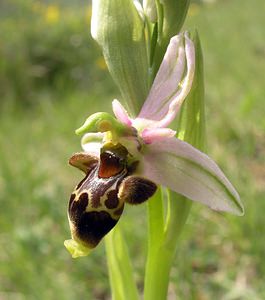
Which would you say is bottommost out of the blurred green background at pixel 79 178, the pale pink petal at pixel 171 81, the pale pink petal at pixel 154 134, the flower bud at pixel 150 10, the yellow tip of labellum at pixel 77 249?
the blurred green background at pixel 79 178

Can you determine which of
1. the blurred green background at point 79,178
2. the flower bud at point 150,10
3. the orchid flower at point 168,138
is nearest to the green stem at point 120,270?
the blurred green background at point 79,178

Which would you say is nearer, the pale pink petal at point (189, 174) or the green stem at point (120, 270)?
the pale pink petal at point (189, 174)

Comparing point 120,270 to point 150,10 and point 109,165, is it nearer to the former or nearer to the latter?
point 109,165

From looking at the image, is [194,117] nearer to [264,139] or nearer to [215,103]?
[264,139]

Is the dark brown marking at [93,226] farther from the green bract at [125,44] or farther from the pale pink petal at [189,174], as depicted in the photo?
the green bract at [125,44]

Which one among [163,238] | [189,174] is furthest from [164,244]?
[189,174]

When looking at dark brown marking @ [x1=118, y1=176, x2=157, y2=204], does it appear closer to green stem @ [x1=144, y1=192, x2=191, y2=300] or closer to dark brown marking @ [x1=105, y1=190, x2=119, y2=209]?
dark brown marking @ [x1=105, y1=190, x2=119, y2=209]

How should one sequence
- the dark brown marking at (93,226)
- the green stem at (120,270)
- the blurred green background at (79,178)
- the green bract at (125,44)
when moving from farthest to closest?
the blurred green background at (79,178)
the green stem at (120,270)
the green bract at (125,44)
the dark brown marking at (93,226)

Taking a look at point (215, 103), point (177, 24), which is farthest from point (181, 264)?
point (215, 103)
